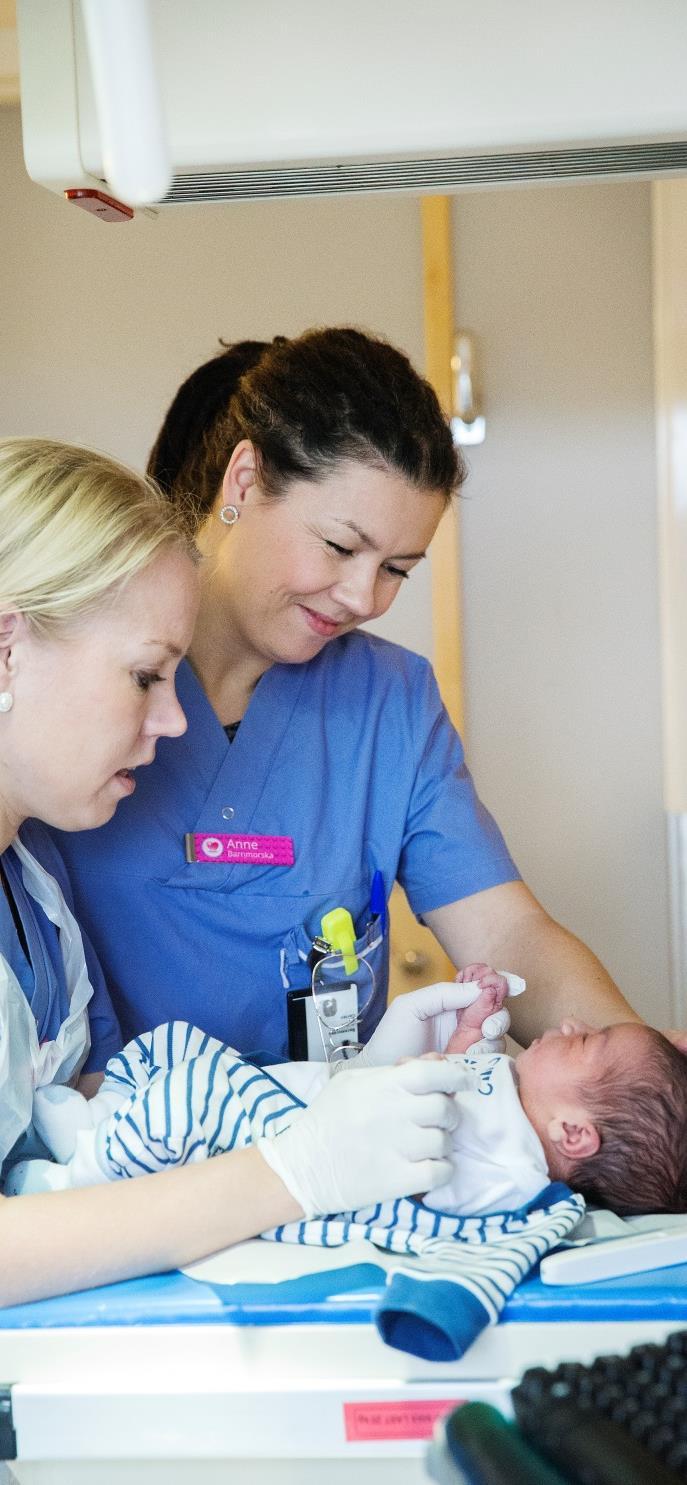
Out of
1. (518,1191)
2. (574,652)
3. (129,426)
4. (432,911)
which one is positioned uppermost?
(129,426)

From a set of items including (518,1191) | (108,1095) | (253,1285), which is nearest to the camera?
(253,1285)

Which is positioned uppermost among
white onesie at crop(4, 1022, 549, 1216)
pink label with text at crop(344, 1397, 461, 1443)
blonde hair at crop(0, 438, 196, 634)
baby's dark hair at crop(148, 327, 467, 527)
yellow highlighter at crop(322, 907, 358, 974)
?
baby's dark hair at crop(148, 327, 467, 527)

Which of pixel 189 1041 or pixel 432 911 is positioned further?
pixel 432 911

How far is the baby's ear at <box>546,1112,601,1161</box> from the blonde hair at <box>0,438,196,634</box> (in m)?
0.61

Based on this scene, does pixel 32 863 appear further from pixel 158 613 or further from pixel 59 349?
pixel 59 349

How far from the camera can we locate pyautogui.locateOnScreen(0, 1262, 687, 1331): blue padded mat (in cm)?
96

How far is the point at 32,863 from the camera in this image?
135 centimetres

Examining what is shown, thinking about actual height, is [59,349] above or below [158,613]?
above

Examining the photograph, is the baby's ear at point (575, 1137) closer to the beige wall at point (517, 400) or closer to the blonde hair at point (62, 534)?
the blonde hair at point (62, 534)

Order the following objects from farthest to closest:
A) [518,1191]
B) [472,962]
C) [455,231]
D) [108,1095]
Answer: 1. [455,231]
2. [472,962]
3. [108,1095]
4. [518,1191]

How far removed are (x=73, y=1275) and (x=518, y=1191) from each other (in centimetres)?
38

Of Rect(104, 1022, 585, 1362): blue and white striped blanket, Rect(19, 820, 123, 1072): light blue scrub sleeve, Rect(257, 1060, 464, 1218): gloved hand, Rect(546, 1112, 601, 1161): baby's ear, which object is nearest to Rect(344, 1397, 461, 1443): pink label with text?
Answer: Rect(104, 1022, 585, 1362): blue and white striped blanket

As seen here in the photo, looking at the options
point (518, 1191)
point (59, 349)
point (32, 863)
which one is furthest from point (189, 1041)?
point (59, 349)

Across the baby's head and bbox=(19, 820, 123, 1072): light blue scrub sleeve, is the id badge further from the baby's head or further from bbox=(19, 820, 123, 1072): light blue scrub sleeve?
the baby's head
